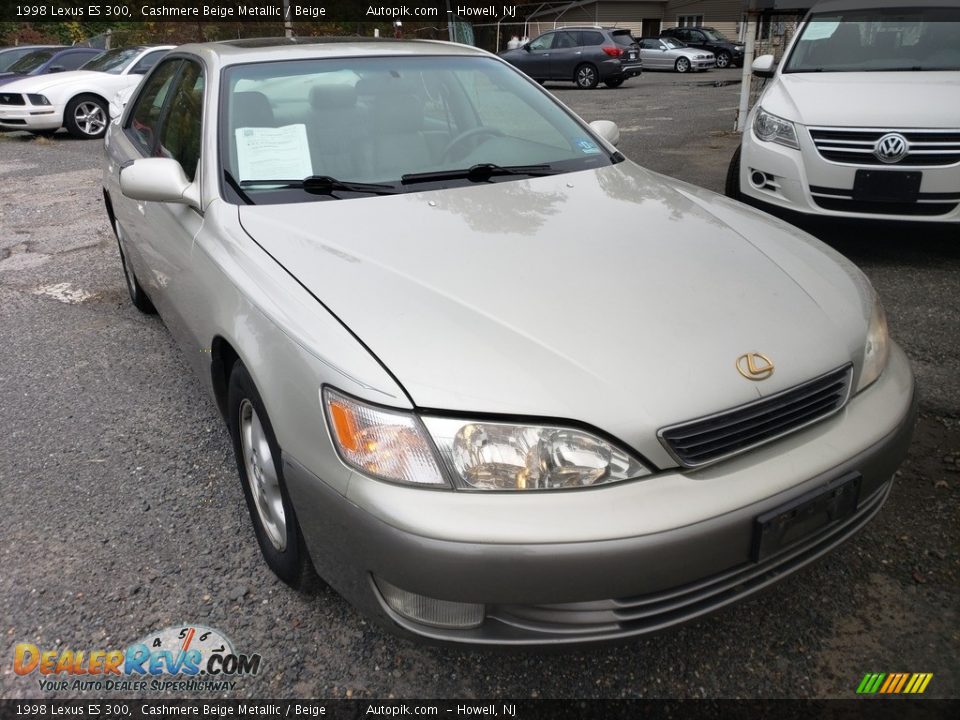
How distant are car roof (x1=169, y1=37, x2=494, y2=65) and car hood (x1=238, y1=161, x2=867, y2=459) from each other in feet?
2.93

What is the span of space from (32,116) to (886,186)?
11.6m

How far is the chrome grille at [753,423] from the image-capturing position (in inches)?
65.7

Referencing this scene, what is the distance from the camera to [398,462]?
1.63 metres

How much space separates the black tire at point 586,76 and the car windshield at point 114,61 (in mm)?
10116

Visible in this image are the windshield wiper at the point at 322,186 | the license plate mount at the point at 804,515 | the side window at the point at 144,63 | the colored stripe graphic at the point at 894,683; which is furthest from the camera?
the side window at the point at 144,63

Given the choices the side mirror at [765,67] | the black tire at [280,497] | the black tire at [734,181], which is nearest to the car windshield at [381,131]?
the black tire at [280,497]

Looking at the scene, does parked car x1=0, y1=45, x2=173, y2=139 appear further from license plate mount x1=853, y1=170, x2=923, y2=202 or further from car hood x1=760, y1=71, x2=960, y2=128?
license plate mount x1=853, y1=170, x2=923, y2=202

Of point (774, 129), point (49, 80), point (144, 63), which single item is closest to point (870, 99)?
point (774, 129)

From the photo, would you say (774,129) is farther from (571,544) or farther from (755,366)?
(571,544)

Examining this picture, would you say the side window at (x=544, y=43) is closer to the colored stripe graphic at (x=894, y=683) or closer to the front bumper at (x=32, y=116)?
the front bumper at (x=32, y=116)

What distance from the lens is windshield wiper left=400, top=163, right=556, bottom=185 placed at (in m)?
2.65

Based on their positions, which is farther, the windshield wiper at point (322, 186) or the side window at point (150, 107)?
the side window at point (150, 107)

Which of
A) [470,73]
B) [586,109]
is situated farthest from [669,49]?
[470,73]

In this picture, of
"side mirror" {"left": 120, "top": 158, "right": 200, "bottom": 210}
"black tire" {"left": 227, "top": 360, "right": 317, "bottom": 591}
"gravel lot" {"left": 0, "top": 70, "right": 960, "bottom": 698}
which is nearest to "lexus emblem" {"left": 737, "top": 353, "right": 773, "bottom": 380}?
"gravel lot" {"left": 0, "top": 70, "right": 960, "bottom": 698}
